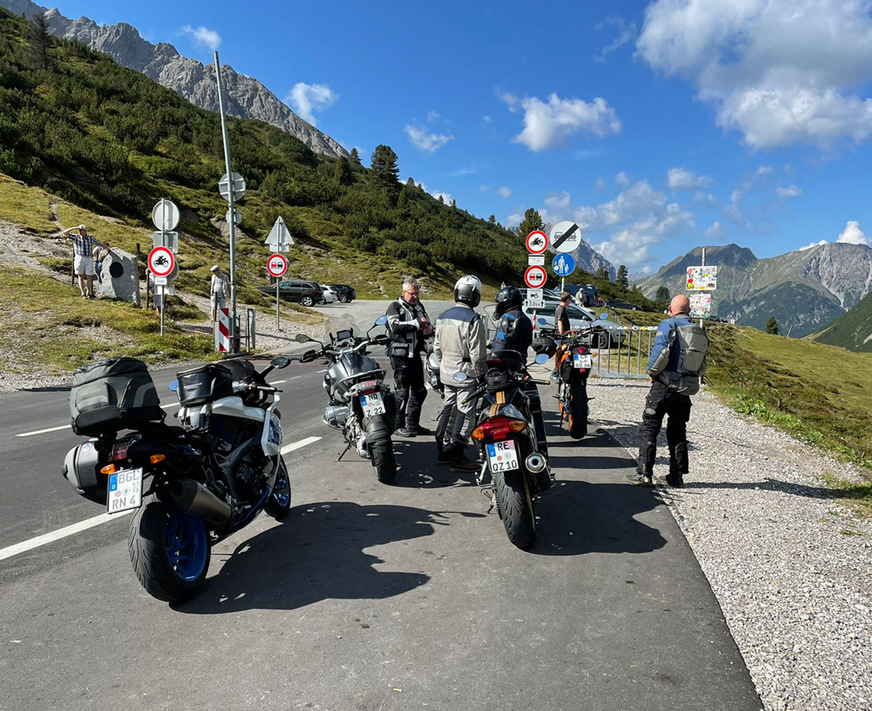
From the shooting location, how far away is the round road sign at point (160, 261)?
49.4ft

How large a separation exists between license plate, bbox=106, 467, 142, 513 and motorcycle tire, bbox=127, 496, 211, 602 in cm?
18

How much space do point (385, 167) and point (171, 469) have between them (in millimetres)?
83003

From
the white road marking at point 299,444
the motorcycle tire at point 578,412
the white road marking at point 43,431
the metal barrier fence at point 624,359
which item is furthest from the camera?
the metal barrier fence at point 624,359

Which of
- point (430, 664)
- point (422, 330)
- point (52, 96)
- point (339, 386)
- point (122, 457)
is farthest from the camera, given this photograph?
point (52, 96)

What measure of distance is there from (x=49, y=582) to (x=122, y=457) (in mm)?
1194

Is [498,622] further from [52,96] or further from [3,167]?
[52,96]

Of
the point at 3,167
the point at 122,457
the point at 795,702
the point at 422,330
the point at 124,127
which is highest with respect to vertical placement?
the point at 124,127

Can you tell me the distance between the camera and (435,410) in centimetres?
961

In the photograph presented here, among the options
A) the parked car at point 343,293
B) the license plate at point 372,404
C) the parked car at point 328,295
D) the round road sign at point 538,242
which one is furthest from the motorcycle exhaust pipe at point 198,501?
the parked car at point 343,293

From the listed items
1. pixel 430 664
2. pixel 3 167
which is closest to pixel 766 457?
pixel 430 664

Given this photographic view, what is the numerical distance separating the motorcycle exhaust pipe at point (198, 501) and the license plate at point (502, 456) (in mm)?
1790

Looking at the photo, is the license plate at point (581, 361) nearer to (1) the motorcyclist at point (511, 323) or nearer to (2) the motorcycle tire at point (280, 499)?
(1) the motorcyclist at point (511, 323)

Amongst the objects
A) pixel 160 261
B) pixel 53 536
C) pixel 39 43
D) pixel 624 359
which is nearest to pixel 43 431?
pixel 53 536

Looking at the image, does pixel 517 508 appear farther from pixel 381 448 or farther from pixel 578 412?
pixel 578 412
